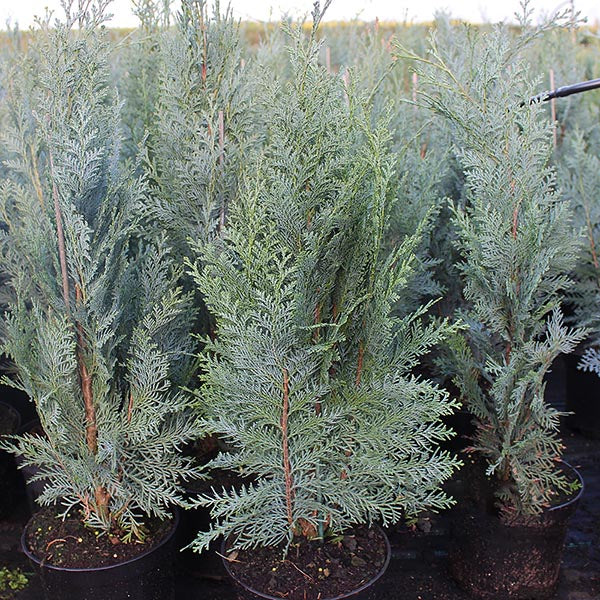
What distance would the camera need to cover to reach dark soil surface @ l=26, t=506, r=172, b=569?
8.12 feet

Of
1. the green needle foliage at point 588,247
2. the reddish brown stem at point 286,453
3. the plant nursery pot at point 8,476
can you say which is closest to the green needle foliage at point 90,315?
the reddish brown stem at point 286,453

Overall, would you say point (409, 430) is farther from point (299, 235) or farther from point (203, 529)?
point (203, 529)

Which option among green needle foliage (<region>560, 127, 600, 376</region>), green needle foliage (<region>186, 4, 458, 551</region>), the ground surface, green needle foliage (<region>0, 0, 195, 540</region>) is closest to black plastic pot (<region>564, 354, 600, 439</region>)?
green needle foliage (<region>560, 127, 600, 376</region>)

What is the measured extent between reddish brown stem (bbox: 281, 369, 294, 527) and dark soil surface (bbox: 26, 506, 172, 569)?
22.5 inches

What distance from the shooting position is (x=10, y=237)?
10.3 ft

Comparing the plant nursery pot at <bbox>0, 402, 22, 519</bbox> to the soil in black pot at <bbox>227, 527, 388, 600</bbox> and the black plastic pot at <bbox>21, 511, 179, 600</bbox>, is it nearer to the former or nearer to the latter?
the black plastic pot at <bbox>21, 511, 179, 600</bbox>

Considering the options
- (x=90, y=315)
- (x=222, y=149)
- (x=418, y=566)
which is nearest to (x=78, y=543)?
(x=90, y=315)

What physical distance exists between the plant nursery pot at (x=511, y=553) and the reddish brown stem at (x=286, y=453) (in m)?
0.93

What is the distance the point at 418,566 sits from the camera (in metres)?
3.13

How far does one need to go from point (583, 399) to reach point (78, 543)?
326 cm

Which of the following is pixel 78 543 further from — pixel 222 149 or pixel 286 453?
pixel 222 149

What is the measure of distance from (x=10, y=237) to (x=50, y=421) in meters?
1.12

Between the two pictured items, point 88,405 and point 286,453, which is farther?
point 88,405

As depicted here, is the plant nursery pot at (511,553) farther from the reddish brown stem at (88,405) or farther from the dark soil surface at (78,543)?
the reddish brown stem at (88,405)
